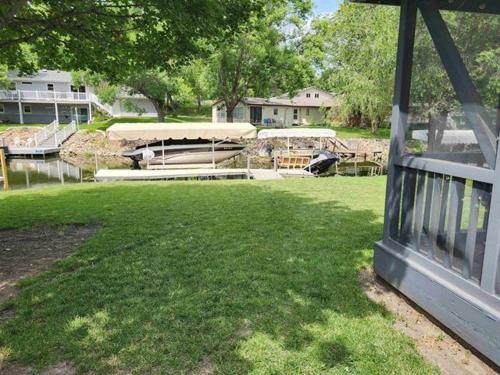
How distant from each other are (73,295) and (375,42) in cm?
2525

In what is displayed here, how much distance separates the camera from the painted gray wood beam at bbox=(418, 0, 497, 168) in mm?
2996

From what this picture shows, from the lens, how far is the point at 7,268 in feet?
15.5

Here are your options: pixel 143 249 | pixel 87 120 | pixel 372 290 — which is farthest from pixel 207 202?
pixel 87 120

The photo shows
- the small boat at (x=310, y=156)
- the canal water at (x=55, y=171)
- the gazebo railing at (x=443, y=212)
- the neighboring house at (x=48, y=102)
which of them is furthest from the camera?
the neighboring house at (x=48, y=102)

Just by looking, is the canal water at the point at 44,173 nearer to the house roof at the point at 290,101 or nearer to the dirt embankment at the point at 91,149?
the dirt embankment at the point at 91,149

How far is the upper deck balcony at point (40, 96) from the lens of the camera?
4084 cm

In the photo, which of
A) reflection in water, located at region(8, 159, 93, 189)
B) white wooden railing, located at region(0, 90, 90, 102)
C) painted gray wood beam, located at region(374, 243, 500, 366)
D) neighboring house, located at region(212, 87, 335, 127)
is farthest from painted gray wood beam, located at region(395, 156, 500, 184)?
white wooden railing, located at region(0, 90, 90, 102)

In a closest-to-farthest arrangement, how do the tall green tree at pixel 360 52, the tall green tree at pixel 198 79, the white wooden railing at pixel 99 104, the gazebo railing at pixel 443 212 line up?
1. the gazebo railing at pixel 443 212
2. the tall green tree at pixel 360 52
3. the tall green tree at pixel 198 79
4. the white wooden railing at pixel 99 104

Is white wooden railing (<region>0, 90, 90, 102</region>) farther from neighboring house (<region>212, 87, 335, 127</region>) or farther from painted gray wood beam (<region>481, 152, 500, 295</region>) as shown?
painted gray wood beam (<region>481, 152, 500, 295</region>)

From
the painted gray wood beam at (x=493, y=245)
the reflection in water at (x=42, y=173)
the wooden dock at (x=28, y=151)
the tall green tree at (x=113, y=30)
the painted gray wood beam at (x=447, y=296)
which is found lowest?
the reflection in water at (x=42, y=173)

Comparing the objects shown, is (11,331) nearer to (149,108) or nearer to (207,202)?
(207,202)

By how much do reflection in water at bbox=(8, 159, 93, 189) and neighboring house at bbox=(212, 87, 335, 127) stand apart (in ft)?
70.3

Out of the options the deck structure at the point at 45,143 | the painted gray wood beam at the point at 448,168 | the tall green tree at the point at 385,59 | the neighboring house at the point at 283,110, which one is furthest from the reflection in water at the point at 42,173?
the neighboring house at the point at 283,110

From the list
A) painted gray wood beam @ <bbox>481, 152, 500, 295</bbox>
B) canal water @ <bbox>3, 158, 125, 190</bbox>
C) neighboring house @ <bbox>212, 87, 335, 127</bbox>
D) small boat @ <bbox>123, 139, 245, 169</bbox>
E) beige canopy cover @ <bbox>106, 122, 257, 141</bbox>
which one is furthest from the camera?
neighboring house @ <bbox>212, 87, 335, 127</bbox>
